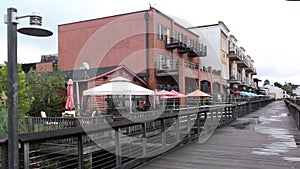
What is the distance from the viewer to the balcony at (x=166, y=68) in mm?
21719

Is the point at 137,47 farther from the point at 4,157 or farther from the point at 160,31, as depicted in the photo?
the point at 4,157

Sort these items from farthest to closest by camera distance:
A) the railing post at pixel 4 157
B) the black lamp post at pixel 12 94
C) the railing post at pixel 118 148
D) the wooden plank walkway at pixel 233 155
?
the wooden plank walkway at pixel 233 155 → the railing post at pixel 118 148 → the railing post at pixel 4 157 → the black lamp post at pixel 12 94

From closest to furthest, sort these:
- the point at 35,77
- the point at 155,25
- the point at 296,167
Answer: the point at 296,167 < the point at 35,77 < the point at 155,25

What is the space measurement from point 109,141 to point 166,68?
59.1 feet

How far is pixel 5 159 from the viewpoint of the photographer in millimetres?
2820

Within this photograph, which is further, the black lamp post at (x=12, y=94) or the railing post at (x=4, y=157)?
the railing post at (x=4, y=157)

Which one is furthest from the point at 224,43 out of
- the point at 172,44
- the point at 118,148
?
the point at 118,148

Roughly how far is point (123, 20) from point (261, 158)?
1959 cm

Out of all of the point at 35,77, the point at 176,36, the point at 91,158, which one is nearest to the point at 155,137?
the point at 91,158

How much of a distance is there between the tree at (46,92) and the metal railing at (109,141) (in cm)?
802

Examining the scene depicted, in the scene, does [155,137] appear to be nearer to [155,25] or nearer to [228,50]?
[155,25]

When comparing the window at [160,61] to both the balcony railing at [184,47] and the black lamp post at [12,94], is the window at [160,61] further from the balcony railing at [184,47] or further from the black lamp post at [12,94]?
the black lamp post at [12,94]

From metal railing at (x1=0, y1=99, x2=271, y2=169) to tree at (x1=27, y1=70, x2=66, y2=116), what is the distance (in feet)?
26.3

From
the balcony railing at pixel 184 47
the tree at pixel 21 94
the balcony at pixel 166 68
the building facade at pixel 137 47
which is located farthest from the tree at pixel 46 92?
the balcony railing at pixel 184 47
